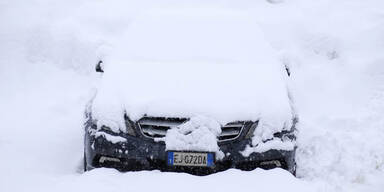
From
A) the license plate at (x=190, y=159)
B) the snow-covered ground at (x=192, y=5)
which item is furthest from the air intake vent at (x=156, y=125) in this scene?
the snow-covered ground at (x=192, y=5)

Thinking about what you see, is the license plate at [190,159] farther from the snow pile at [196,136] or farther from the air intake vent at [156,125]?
the air intake vent at [156,125]

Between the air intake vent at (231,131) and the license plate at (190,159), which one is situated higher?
the air intake vent at (231,131)

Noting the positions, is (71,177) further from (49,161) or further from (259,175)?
(259,175)

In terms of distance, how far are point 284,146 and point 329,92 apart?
4.03 m

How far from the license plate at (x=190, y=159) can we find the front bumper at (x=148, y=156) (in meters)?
0.06

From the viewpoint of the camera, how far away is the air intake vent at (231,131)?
405cm

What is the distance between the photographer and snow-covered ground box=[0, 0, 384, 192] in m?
3.94

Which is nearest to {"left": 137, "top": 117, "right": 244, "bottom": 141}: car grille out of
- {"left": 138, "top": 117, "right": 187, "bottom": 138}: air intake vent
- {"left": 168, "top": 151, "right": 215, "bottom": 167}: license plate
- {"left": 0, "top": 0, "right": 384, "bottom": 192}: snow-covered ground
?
{"left": 138, "top": 117, "right": 187, "bottom": 138}: air intake vent

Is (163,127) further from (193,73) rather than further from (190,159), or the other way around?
(193,73)

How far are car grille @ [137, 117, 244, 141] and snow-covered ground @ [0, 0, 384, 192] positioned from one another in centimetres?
35

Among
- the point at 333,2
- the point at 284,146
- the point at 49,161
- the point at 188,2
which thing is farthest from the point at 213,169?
the point at 333,2

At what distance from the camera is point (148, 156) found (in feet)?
13.0

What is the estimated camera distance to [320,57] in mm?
8961

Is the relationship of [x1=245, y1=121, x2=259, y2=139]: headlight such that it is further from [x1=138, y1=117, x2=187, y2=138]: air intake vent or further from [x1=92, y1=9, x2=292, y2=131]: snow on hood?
[x1=138, y1=117, x2=187, y2=138]: air intake vent
